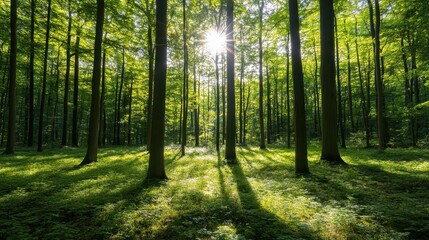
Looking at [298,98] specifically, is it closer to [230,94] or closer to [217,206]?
[230,94]

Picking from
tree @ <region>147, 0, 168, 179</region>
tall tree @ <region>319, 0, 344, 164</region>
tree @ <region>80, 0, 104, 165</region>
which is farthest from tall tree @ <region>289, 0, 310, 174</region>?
tree @ <region>80, 0, 104, 165</region>

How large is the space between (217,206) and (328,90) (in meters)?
7.61

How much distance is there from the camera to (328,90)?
380 inches

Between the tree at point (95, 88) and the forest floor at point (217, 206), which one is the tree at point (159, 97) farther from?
the tree at point (95, 88)

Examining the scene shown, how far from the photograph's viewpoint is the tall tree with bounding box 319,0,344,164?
9.55 metres

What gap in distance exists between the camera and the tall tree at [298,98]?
310 inches

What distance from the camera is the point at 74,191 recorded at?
5906 mm

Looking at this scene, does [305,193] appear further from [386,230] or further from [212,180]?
[212,180]

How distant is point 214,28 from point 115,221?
1463cm

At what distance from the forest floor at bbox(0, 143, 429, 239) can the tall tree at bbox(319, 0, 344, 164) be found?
1747mm

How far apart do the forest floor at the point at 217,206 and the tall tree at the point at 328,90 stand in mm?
1747

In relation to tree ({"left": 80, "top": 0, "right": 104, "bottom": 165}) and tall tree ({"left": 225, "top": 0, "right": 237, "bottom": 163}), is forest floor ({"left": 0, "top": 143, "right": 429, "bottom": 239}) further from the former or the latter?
tall tree ({"left": 225, "top": 0, "right": 237, "bottom": 163})

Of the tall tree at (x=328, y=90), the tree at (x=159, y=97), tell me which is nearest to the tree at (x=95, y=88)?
the tree at (x=159, y=97)

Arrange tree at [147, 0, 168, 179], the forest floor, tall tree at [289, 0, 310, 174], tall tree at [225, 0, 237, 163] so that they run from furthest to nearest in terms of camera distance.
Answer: tall tree at [225, 0, 237, 163]
tall tree at [289, 0, 310, 174]
tree at [147, 0, 168, 179]
the forest floor
